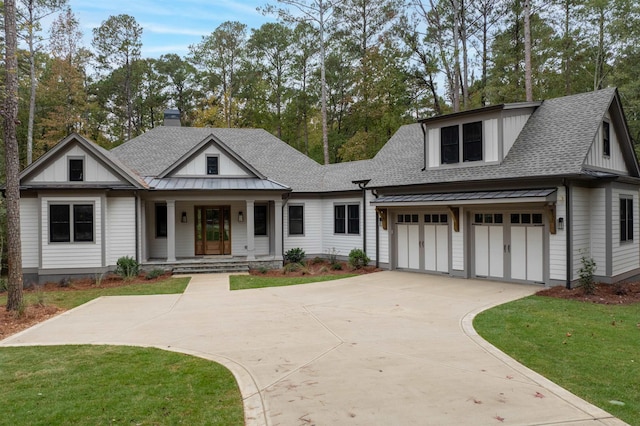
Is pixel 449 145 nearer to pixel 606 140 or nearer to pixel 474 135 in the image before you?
pixel 474 135

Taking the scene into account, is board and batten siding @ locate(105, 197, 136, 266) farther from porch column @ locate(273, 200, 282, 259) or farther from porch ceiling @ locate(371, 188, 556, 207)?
porch ceiling @ locate(371, 188, 556, 207)

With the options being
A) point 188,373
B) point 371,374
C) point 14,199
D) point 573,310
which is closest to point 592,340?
point 573,310

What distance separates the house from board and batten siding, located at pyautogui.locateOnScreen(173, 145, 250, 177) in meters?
0.06

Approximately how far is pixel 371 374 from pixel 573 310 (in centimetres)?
594

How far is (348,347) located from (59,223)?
12488mm

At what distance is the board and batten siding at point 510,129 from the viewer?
13.0 meters

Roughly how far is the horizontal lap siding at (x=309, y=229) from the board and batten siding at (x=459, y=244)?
670 cm

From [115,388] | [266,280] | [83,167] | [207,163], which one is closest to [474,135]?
[266,280]

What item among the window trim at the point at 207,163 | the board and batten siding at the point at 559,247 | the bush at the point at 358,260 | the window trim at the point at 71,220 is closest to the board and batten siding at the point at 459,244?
the board and batten siding at the point at 559,247

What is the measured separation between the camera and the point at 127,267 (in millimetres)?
14812

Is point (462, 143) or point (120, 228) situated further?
point (120, 228)

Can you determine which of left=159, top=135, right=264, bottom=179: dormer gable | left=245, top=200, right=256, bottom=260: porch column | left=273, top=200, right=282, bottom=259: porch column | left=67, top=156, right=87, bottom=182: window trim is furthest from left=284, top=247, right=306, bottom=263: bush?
left=67, top=156, right=87, bottom=182: window trim

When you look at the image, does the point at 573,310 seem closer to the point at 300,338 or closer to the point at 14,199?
the point at 300,338

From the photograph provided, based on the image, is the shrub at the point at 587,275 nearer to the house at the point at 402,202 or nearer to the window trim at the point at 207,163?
the house at the point at 402,202
